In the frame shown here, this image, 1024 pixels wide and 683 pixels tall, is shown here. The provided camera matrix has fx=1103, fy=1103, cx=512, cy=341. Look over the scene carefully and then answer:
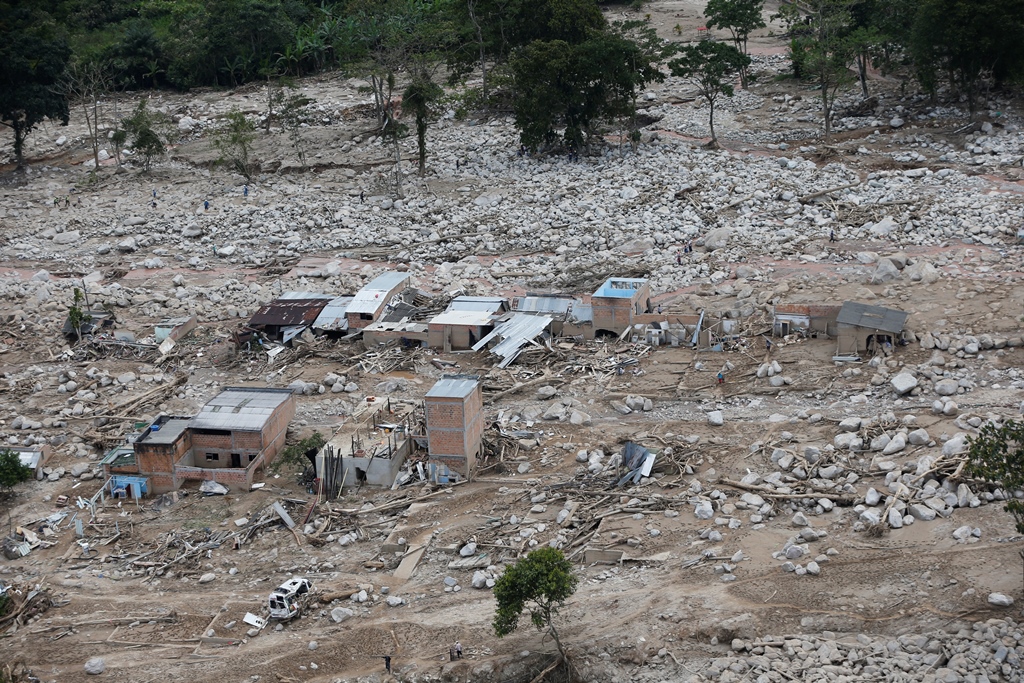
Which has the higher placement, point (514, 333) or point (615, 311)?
point (615, 311)

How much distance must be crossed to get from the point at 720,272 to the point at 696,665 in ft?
41.2

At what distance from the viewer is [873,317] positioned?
19.8 m

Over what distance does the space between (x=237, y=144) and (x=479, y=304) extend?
15764mm

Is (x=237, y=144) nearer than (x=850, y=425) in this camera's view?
No

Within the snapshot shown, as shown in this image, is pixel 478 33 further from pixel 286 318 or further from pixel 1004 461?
pixel 1004 461

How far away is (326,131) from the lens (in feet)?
124

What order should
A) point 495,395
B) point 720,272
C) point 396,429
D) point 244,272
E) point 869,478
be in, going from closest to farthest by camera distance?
point 869,478 → point 396,429 → point 495,395 → point 720,272 → point 244,272

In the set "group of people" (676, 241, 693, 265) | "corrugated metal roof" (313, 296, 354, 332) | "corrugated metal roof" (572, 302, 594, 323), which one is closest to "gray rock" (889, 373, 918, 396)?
"corrugated metal roof" (572, 302, 594, 323)

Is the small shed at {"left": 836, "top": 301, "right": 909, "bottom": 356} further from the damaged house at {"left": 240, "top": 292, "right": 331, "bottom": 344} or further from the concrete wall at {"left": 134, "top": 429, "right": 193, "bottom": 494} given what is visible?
the concrete wall at {"left": 134, "top": 429, "right": 193, "bottom": 494}

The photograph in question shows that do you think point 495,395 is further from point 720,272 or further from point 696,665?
point 696,665

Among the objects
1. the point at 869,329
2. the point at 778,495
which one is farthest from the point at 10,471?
the point at 869,329

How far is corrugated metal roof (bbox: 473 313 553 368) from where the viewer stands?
848 inches

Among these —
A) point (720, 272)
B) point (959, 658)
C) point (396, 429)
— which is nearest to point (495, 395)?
point (396, 429)

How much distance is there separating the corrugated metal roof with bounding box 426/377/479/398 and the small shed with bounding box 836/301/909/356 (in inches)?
274
